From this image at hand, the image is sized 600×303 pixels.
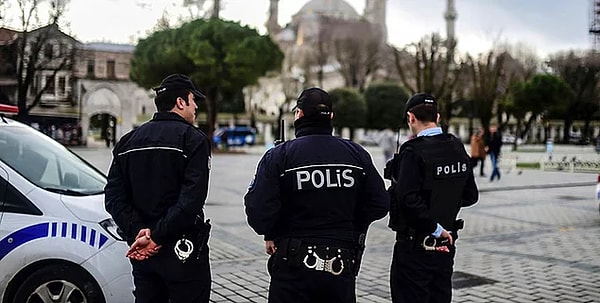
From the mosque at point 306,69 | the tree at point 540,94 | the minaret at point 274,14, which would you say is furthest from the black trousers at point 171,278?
the minaret at point 274,14

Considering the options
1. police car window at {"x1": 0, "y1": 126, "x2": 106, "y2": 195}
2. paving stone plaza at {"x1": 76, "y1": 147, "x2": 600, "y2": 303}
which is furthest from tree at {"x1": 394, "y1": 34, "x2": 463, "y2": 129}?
police car window at {"x1": 0, "y1": 126, "x2": 106, "y2": 195}

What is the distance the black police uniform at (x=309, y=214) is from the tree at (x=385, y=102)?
50.1m

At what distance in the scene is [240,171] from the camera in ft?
80.2

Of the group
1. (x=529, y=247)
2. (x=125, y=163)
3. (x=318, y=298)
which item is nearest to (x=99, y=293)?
(x=125, y=163)

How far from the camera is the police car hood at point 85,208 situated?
4633mm

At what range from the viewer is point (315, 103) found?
363 centimetres

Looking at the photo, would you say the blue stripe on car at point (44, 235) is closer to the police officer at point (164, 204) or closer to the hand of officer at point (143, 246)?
the police officer at point (164, 204)

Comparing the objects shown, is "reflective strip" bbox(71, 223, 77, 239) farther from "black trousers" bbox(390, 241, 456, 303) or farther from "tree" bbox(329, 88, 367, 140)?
"tree" bbox(329, 88, 367, 140)

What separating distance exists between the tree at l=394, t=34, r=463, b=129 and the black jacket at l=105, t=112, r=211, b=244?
3559 cm

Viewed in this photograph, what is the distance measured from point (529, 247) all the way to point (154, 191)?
7.01 meters

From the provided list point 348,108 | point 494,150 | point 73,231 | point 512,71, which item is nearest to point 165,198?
point 73,231

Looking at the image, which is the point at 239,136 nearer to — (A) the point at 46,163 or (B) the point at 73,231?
(A) the point at 46,163

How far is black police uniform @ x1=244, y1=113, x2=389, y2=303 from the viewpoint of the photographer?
11.4 ft

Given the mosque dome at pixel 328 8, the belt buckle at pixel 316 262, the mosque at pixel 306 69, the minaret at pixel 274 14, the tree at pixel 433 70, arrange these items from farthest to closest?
1. the mosque dome at pixel 328 8
2. the minaret at pixel 274 14
3. the mosque at pixel 306 69
4. the tree at pixel 433 70
5. the belt buckle at pixel 316 262
